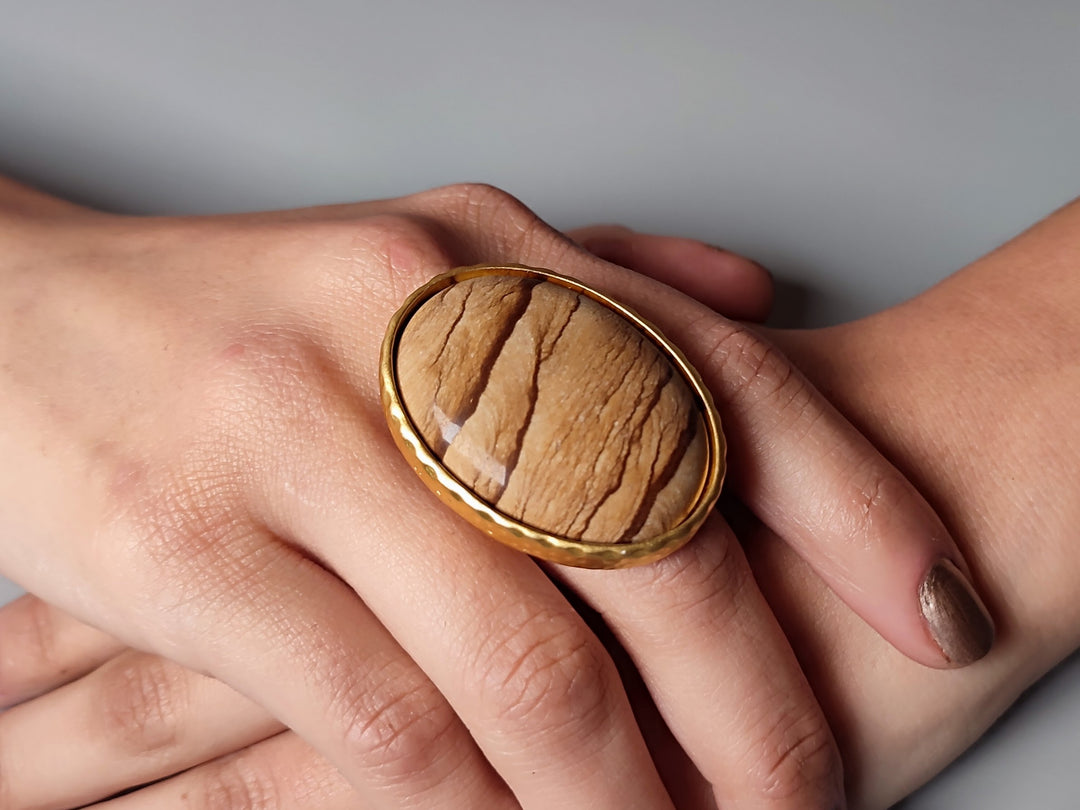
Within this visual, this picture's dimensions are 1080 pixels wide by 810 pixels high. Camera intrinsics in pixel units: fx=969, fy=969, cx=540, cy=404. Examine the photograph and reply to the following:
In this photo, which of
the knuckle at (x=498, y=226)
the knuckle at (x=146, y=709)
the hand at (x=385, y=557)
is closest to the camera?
the hand at (x=385, y=557)

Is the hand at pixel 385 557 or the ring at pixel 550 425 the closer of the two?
the ring at pixel 550 425

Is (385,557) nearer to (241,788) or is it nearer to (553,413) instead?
(553,413)

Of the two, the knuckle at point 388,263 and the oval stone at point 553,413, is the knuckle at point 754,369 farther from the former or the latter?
the knuckle at point 388,263

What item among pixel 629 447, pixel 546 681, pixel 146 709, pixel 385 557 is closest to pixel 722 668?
pixel 546 681

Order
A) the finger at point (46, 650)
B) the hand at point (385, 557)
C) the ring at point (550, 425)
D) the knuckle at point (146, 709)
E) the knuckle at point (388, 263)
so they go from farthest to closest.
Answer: the finger at point (46, 650)
the knuckle at point (146, 709)
the knuckle at point (388, 263)
the hand at point (385, 557)
the ring at point (550, 425)

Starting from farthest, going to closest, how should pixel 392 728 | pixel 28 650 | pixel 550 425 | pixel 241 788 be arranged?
pixel 28 650
pixel 241 788
pixel 392 728
pixel 550 425

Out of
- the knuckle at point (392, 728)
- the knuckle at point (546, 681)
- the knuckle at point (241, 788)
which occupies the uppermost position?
the knuckle at point (546, 681)

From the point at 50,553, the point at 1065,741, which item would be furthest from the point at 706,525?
the point at 50,553

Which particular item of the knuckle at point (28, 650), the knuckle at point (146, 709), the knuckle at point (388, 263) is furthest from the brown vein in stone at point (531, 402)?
the knuckle at point (28, 650)
